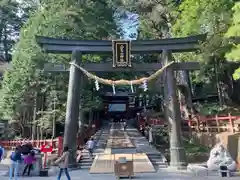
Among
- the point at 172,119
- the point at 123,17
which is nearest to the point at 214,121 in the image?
the point at 172,119

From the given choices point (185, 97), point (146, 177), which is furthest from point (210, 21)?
point (185, 97)

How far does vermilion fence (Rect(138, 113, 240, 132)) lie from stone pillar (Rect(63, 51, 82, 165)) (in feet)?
28.9

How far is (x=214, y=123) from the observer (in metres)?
20.3

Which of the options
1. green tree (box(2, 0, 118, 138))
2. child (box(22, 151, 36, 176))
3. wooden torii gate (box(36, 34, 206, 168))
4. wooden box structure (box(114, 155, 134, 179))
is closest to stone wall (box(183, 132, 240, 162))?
wooden torii gate (box(36, 34, 206, 168))

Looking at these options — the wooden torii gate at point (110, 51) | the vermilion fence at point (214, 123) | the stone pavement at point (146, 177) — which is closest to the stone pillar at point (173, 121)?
the wooden torii gate at point (110, 51)

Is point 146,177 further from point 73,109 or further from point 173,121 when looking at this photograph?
point 73,109

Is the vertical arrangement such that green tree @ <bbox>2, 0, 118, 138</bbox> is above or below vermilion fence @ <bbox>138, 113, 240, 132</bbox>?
above

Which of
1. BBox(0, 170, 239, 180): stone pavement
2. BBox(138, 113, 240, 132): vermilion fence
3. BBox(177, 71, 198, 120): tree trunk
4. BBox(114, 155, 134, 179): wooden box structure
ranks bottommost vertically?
BBox(0, 170, 239, 180): stone pavement

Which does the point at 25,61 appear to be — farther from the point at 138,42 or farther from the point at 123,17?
the point at 123,17

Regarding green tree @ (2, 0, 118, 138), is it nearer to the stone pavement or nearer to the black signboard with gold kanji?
the black signboard with gold kanji

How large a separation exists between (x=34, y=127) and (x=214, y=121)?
13.5 m

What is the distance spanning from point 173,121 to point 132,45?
409cm

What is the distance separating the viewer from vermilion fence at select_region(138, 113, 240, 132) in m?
17.7

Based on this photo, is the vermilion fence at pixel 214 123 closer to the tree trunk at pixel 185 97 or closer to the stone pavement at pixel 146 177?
the tree trunk at pixel 185 97
